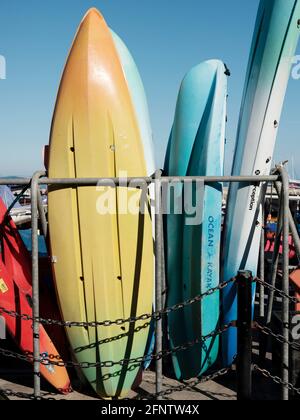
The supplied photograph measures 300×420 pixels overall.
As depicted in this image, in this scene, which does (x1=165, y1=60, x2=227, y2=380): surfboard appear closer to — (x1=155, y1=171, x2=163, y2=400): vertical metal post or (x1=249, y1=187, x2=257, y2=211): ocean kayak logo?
(x1=249, y1=187, x2=257, y2=211): ocean kayak logo

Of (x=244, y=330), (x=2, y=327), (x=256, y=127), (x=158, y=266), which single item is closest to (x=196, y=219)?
(x=158, y=266)

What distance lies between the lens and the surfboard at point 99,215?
321cm

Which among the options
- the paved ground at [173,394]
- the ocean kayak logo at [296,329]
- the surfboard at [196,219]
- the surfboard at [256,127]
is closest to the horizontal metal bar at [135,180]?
the surfboard at [196,219]

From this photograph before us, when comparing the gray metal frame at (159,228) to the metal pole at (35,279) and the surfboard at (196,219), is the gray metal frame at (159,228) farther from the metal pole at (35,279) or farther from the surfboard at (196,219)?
the surfboard at (196,219)

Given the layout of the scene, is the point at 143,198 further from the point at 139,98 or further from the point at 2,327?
the point at 2,327

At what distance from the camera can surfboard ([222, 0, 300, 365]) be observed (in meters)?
3.41

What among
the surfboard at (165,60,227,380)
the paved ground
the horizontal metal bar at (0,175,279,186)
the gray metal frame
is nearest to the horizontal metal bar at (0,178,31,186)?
the horizontal metal bar at (0,175,279,186)

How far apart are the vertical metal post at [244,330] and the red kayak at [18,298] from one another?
1585 millimetres

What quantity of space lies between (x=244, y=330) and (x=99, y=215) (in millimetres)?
1401

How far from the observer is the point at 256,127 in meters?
3.50

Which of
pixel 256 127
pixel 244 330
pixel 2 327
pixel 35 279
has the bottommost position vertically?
pixel 244 330

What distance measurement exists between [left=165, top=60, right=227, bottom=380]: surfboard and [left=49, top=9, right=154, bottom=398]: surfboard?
34 centimetres

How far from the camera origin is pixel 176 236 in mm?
3588
